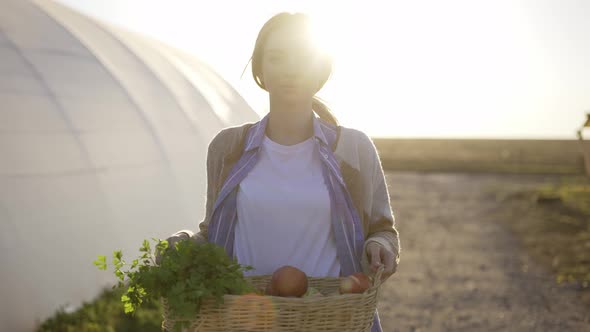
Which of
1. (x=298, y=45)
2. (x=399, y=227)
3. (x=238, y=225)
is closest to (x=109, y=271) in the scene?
(x=238, y=225)

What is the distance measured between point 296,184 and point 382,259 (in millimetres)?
385

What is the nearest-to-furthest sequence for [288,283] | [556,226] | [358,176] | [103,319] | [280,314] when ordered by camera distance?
[280,314] < [288,283] < [358,176] < [103,319] < [556,226]

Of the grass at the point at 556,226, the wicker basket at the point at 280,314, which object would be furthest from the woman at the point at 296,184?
the grass at the point at 556,226

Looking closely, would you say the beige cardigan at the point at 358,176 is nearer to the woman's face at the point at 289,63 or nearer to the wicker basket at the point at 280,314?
the woman's face at the point at 289,63

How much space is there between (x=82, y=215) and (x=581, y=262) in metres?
6.27

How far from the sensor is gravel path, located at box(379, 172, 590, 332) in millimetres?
5480

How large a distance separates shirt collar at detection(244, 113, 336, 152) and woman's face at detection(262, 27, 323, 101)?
0.14m

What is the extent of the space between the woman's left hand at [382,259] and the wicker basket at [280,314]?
0.94 ft

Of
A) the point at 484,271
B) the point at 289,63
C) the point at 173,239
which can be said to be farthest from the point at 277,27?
the point at 484,271

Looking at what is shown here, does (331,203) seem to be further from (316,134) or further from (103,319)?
(103,319)

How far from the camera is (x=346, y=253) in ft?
6.48

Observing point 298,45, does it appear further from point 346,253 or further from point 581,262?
point 581,262

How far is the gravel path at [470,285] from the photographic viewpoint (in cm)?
548

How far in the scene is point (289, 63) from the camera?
1.94 m
